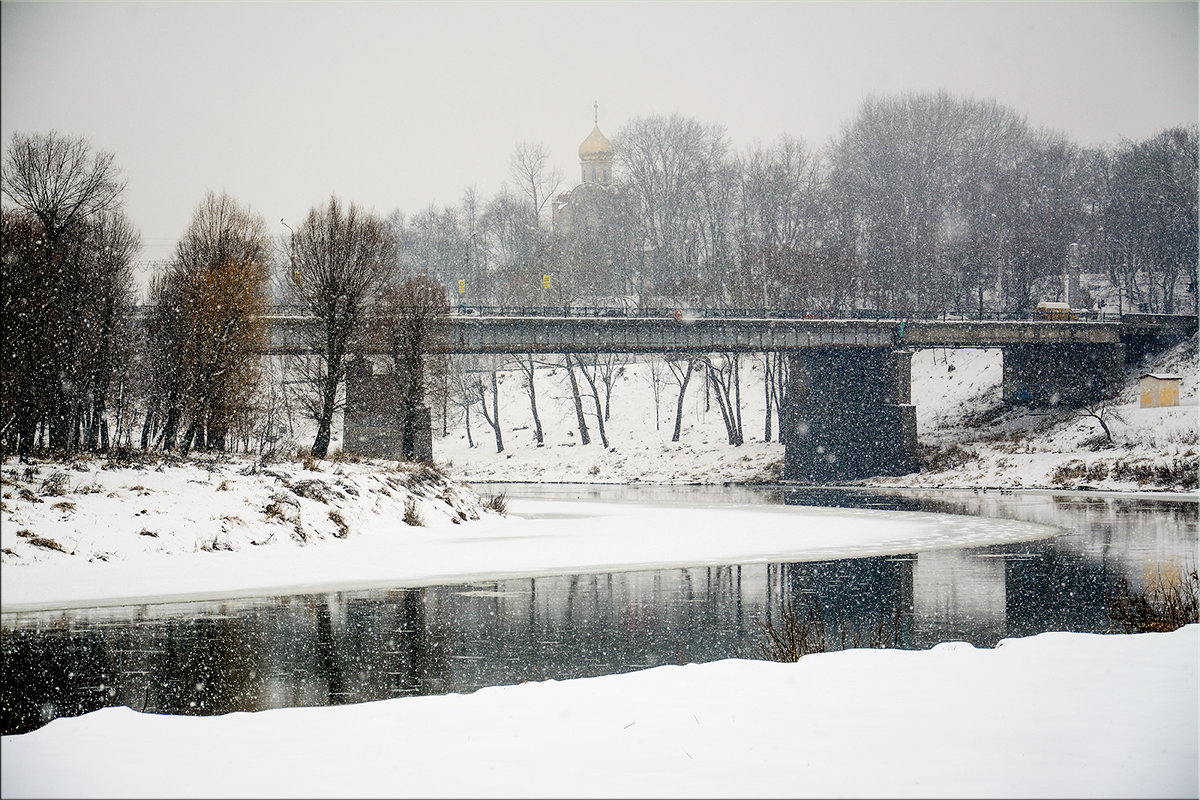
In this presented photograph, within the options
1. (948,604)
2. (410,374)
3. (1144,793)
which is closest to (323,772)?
(1144,793)

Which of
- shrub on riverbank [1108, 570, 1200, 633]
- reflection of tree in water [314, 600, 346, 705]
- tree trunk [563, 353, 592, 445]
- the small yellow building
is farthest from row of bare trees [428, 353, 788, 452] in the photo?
shrub on riverbank [1108, 570, 1200, 633]

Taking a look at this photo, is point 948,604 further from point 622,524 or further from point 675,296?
point 675,296

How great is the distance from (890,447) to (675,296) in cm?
1849

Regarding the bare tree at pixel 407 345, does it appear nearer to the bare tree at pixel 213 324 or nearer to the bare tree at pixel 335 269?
the bare tree at pixel 335 269

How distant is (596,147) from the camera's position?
14262cm

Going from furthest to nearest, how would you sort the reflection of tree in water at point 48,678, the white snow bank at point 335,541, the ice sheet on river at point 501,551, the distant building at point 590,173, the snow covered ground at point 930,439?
the distant building at point 590,173 < the snow covered ground at point 930,439 < the white snow bank at point 335,541 < the ice sheet on river at point 501,551 < the reflection of tree in water at point 48,678

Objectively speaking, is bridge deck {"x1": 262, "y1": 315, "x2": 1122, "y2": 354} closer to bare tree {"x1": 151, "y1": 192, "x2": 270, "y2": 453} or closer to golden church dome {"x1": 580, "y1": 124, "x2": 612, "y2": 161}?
bare tree {"x1": 151, "y1": 192, "x2": 270, "y2": 453}

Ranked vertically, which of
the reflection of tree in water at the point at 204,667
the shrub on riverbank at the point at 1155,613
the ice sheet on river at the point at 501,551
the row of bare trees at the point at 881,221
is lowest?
the ice sheet on river at the point at 501,551

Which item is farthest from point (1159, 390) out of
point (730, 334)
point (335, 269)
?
point (335, 269)

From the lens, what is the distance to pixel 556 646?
17.2 meters

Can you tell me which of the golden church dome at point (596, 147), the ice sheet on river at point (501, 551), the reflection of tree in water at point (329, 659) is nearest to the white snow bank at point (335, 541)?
the ice sheet on river at point (501, 551)

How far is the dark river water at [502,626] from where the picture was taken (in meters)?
14.3

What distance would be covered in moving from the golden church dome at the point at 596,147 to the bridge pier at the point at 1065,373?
76287 mm

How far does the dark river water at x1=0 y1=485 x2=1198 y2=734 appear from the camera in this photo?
1427cm
